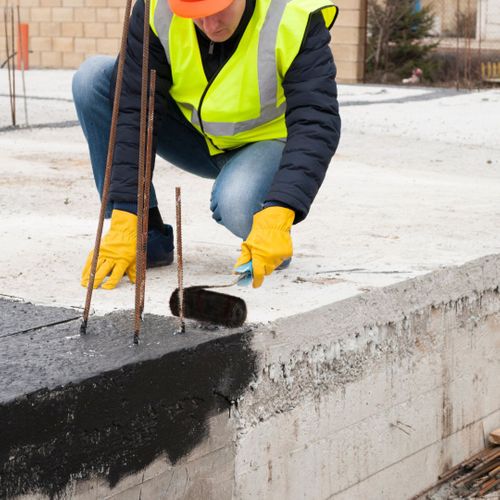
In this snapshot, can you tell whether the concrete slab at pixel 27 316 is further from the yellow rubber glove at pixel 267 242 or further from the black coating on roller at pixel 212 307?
the yellow rubber glove at pixel 267 242

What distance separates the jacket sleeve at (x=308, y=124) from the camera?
122 inches

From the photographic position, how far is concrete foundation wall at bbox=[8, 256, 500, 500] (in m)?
2.82

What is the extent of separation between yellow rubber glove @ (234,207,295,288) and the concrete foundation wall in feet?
0.62

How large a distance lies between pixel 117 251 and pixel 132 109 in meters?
0.47

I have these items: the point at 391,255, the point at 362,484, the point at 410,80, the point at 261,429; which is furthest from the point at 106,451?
the point at 410,80

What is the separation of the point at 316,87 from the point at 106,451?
1.31 metres

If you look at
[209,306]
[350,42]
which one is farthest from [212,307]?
[350,42]

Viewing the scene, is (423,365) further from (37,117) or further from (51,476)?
(37,117)

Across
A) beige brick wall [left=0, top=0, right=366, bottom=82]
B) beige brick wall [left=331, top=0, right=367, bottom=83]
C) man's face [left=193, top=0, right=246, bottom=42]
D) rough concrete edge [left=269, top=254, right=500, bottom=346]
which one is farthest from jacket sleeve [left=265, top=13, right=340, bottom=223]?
beige brick wall [left=0, top=0, right=366, bottom=82]

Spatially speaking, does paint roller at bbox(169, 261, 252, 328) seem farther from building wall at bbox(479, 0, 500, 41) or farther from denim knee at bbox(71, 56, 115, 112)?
building wall at bbox(479, 0, 500, 41)

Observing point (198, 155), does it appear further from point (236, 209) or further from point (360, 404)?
point (360, 404)

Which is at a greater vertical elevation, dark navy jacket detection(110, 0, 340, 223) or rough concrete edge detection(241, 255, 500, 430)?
dark navy jacket detection(110, 0, 340, 223)

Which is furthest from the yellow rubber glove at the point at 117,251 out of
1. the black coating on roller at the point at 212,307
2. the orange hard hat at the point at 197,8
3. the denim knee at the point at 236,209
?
the orange hard hat at the point at 197,8

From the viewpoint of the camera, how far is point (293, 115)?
3.19 metres
